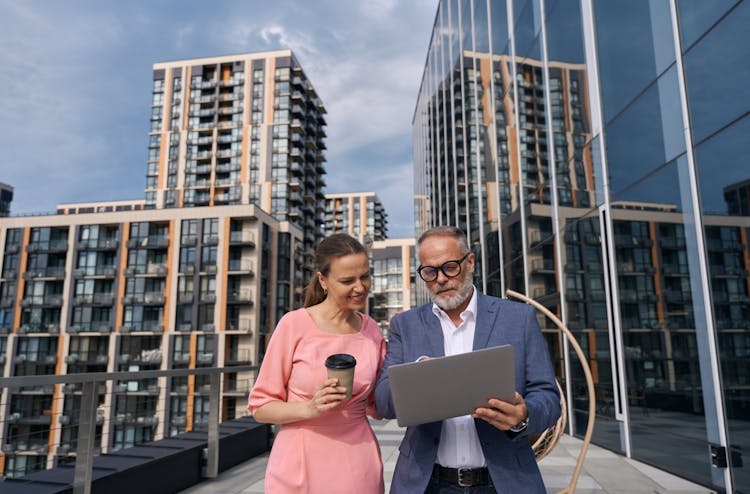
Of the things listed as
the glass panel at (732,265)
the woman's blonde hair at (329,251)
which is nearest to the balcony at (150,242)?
the glass panel at (732,265)

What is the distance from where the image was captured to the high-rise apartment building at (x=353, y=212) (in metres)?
115

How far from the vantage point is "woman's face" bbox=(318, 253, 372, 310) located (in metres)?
2.48

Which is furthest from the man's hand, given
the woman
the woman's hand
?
the woman

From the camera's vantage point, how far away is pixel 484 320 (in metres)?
2.45

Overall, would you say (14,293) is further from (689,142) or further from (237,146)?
(689,142)

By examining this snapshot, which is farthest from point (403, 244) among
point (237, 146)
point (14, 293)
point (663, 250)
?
point (663, 250)

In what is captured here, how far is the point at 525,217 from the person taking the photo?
44.8ft

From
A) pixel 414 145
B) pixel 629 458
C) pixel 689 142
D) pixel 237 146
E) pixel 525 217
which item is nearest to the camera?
pixel 689 142

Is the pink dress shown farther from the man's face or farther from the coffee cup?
the man's face

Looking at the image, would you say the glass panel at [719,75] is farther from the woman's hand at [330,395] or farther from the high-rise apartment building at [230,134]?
the high-rise apartment building at [230,134]

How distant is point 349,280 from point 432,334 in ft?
1.63

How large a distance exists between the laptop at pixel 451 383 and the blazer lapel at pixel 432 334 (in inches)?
16.4

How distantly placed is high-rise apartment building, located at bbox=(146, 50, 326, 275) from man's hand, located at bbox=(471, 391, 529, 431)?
61.0 meters

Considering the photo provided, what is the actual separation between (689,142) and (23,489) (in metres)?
8.13
